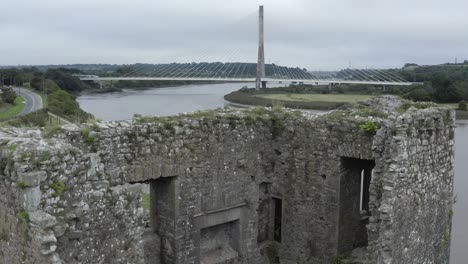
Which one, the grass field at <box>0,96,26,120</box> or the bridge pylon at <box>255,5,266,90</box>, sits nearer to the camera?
the grass field at <box>0,96,26,120</box>

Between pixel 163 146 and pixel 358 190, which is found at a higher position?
pixel 163 146

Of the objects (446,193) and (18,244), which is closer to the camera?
(18,244)

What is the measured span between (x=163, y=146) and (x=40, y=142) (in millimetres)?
2668

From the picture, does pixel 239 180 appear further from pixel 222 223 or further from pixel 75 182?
pixel 75 182

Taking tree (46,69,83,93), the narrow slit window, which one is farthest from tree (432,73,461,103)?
tree (46,69,83,93)

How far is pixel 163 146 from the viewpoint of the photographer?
793 centimetres

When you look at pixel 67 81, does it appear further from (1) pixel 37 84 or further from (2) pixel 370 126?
(2) pixel 370 126

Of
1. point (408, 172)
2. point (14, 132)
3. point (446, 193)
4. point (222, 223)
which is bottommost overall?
point (222, 223)

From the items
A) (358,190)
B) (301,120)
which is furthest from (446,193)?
(301,120)

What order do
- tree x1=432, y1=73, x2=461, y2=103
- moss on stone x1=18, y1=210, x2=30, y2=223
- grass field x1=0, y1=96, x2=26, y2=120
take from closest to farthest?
moss on stone x1=18, y1=210, x2=30, y2=223 → grass field x1=0, y1=96, x2=26, y2=120 → tree x1=432, y1=73, x2=461, y2=103

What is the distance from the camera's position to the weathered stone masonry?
523cm

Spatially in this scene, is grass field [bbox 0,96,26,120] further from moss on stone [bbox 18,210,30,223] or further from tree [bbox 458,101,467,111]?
moss on stone [bbox 18,210,30,223]

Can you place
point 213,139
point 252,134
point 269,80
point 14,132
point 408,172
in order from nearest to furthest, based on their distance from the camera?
point 14,132
point 408,172
point 213,139
point 252,134
point 269,80

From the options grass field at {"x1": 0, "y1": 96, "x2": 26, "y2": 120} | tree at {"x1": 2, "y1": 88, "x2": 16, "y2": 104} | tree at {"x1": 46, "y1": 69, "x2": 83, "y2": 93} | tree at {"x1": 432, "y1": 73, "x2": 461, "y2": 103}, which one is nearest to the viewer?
grass field at {"x1": 0, "y1": 96, "x2": 26, "y2": 120}
